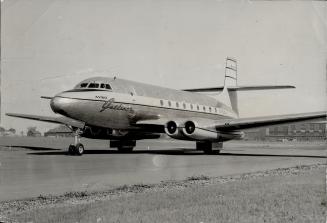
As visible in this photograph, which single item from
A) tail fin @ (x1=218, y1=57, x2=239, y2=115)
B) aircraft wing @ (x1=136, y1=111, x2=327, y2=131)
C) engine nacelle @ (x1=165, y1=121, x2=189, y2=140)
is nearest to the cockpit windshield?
aircraft wing @ (x1=136, y1=111, x2=327, y2=131)

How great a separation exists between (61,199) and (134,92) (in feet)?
51.5

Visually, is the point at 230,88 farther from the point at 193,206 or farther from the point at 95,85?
A: the point at 193,206

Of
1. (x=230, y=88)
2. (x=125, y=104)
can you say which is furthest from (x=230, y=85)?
(x=125, y=104)

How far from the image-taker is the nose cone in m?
19.1

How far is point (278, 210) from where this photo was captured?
604 centimetres

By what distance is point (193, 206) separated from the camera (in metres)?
6.44

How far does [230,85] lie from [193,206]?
1113 inches

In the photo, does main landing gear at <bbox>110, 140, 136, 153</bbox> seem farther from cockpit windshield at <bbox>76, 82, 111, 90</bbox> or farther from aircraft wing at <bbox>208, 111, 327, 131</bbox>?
aircraft wing at <bbox>208, 111, 327, 131</bbox>

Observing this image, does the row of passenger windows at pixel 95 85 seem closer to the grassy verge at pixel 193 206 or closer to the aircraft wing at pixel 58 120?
the aircraft wing at pixel 58 120

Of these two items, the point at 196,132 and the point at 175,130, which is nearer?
the point at 196,132

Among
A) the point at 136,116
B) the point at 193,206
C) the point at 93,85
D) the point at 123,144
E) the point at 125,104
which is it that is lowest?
the point at 193,206

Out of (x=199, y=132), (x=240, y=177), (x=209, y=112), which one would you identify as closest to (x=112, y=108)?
(x=199, y=132)

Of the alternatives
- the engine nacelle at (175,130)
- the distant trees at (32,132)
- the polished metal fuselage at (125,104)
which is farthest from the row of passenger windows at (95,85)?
the distant trees at (32,132)

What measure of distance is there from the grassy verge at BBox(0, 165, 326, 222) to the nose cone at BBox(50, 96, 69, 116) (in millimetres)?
11198
